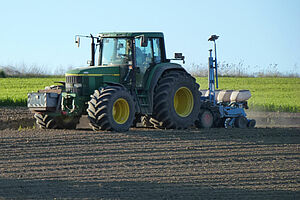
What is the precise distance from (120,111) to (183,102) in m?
2.29

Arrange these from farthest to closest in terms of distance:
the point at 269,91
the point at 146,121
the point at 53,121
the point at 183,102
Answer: the point at 269,91, the point at 146,121, the point at 183,102, the point at 53,121

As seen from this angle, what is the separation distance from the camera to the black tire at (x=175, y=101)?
42.7 feet

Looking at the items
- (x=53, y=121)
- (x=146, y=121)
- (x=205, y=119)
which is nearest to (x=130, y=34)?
(x=146, y=121)

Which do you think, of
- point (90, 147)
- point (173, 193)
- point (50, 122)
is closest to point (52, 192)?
point (173, 193)

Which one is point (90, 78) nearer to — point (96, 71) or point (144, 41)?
point (96, 71)

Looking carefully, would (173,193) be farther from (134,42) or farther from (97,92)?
(134,42)

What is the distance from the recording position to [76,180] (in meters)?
7.77

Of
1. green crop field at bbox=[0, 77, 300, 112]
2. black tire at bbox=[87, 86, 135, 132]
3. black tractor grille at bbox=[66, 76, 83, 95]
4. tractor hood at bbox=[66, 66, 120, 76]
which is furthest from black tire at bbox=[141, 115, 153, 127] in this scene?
green crop field at bbox=[0, 77, 300, 112]

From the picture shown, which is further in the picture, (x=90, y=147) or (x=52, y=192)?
(x=90, y=147)

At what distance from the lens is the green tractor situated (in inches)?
473

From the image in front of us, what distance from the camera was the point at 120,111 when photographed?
1233cm

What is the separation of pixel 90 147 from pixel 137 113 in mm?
3127

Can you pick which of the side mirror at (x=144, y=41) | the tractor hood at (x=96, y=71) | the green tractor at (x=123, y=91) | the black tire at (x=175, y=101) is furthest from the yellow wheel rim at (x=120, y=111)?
the side mirror at (x=144, y=41)

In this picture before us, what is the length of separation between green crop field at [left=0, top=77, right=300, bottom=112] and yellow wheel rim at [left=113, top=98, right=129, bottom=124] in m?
9.95
